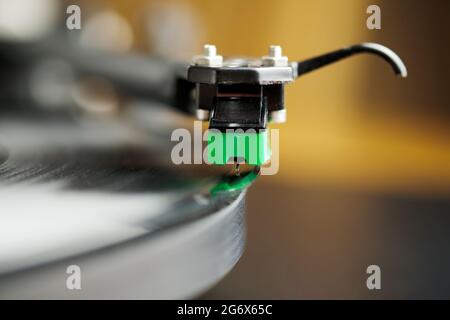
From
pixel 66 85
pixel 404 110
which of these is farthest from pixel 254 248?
pixel 404 110

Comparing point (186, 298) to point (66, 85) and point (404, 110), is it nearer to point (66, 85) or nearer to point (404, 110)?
point (66, 85)

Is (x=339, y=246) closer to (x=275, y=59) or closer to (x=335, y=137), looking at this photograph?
(x=275, y=59)

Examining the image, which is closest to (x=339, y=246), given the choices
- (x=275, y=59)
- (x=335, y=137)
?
(x=275, y=59)

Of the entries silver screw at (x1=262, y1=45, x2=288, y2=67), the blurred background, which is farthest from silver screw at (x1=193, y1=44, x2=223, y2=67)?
the blurred background

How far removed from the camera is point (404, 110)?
1.34 metres

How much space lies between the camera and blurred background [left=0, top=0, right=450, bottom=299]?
57cm

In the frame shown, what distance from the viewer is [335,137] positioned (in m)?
1.38

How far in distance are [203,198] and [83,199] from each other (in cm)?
9

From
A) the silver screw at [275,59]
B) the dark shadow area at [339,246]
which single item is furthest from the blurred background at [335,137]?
the silver screw at [275,59]

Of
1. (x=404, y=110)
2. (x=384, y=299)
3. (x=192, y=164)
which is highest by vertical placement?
(x=404, y=110)

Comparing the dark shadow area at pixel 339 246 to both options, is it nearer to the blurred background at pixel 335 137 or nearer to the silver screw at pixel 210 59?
the blurred background at pixel 335 137

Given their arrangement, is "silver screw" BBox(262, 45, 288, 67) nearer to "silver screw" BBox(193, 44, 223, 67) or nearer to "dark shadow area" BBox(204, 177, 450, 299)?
"silver screw" BBox(193, 44, 223, 67)
